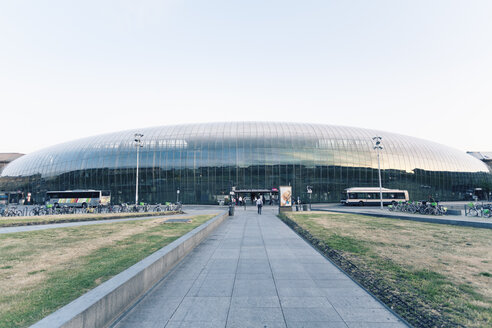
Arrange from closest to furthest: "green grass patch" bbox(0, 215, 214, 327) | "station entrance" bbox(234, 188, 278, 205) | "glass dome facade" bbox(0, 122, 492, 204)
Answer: "green grass patch" bbox(0, 215, 214, 327), "station entrance" bbox(234, 188, 278, 205), "glass dome facade" bbox(0, 122, 492, 204)

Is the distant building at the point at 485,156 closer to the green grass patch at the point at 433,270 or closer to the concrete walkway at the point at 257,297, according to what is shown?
the green grass patch at the point at 433,270

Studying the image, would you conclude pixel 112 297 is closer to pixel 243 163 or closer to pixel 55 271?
pixel 55 271

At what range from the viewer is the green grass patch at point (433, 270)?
180 inches

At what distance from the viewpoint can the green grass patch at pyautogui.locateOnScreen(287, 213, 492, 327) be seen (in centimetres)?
458

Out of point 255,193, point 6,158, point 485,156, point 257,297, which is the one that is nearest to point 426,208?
point 257,297

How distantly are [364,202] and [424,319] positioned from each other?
49.0 meters

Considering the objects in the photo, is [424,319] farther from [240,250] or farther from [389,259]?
[240,250]

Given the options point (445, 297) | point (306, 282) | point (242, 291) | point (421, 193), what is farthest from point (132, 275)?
point (421, 193)

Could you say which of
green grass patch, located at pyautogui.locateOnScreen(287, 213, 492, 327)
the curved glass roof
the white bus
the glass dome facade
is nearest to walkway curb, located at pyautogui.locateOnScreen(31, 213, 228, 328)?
green grass patch, located at pyautogui.locateOnScreen(287, 213, 492, 327)

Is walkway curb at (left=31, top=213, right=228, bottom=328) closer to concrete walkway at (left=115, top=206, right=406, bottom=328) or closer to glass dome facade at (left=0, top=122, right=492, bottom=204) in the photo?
concrete walkway at (left=115, top=206, right=406, bottom=328)

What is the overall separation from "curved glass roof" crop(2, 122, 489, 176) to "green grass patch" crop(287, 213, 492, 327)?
154ft

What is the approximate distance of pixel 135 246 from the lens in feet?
30.3

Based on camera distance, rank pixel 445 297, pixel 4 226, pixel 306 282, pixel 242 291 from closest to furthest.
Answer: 1. pixel 445 297
2. pixel 242 291
3. pixel 306 282
4. pixel 4 226

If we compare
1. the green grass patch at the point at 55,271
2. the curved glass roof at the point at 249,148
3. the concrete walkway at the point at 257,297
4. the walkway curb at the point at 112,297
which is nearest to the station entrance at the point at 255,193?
the curved glass roof at the point at 249,148
